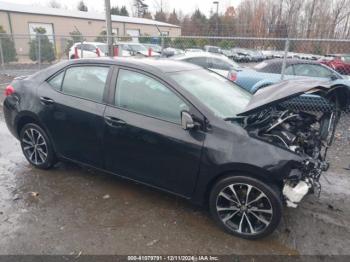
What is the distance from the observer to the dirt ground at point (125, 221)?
9.36 ft

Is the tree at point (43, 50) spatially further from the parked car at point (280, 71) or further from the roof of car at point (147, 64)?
the roof of car at point (147, 64)

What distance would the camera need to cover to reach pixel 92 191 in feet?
12.4

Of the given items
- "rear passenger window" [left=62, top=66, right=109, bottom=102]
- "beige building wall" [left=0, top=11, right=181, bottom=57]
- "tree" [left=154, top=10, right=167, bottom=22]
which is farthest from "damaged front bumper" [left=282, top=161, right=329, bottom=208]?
"tree" [left=154, top=10, right=167, bottom=22]

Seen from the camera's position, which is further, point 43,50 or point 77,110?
point 43,50

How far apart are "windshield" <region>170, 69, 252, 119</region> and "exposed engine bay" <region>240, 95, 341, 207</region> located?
256mm

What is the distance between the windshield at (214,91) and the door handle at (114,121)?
75 cm

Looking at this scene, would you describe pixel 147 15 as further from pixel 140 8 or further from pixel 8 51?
pixel 8 51

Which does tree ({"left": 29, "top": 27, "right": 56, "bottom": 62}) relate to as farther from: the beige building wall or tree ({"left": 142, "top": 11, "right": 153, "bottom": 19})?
tree ({"left": 142, "top": 11, "right": 153, "bottom": 19})

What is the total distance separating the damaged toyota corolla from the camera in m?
2.85

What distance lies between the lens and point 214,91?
3.56 meters

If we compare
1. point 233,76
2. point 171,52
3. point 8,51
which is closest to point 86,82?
point 233,76

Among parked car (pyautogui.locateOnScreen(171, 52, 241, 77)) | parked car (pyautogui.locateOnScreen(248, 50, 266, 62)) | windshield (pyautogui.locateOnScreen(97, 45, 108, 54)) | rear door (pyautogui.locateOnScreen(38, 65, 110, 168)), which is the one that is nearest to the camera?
rear door (pyautogui.locateOnScreen(38, 65, 110, 168))

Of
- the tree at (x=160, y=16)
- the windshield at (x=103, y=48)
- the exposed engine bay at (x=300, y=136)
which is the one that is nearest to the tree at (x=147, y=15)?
the tree at (x=160, y=16)

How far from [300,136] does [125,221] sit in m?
2.04
